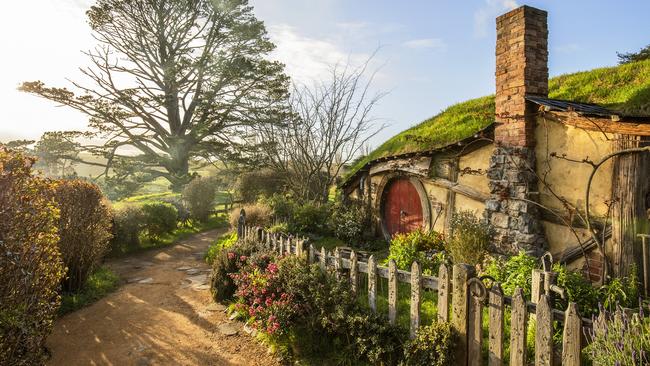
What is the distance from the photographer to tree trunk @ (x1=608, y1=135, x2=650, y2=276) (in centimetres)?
565

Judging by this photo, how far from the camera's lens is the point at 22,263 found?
409 cm

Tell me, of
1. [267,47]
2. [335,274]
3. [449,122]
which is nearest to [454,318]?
[335,274]

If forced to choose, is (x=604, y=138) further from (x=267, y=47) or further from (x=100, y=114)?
(x=100, y=114)

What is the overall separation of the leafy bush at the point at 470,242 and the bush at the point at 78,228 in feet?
27.5

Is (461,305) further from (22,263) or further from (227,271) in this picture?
(227,271)

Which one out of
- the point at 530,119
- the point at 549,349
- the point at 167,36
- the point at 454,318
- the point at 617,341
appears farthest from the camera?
the point at 167,36

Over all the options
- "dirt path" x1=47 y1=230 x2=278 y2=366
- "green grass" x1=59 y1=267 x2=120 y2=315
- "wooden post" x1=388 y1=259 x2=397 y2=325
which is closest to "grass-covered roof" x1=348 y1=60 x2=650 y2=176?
"wooden post" x1=388 y1=259 x2=397 y2=325

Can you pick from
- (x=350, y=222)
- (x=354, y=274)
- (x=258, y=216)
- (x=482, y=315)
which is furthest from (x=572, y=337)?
(x=258, y=216)

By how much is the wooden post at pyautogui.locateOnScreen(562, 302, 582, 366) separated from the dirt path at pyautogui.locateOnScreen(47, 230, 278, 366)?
3.77 m

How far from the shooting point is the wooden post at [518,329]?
3441 mm

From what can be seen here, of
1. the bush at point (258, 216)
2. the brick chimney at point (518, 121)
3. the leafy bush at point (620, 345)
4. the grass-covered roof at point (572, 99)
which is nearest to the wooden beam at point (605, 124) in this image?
the brick chimney at point (518, 121)

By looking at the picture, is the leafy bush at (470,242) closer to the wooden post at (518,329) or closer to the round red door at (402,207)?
the round red door at (402,207)

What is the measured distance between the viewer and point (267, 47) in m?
22.8

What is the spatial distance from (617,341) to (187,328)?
20.6ft
